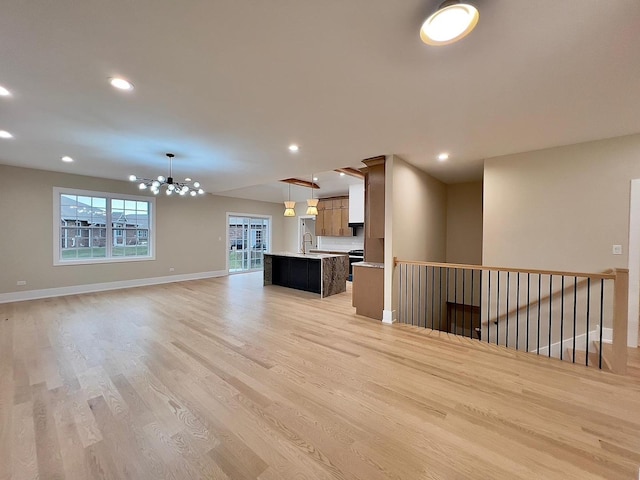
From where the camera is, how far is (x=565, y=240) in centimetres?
364

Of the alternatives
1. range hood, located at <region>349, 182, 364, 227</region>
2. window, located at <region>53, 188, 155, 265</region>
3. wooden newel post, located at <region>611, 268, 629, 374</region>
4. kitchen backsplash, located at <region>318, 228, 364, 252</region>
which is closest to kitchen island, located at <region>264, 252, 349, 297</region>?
range hood, located at <region>349, 182, 364, 227</region>

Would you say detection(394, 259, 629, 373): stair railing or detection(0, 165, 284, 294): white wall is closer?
detection(394, 259, 629, 373): stair railing

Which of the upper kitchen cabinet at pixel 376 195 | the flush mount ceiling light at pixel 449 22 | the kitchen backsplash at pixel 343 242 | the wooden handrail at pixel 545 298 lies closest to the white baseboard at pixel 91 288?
the kitchen backsplash at pixel 343 242

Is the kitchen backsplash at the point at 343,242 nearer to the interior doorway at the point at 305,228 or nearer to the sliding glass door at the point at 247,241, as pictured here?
the interior doorway at the point at 305,228

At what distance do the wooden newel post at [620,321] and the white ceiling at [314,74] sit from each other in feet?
5.50

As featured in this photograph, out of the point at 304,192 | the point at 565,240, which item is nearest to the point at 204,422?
the point at 565,240

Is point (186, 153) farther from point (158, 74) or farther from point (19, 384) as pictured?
point (19, 384)

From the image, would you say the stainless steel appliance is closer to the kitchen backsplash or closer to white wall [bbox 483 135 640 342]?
the kitchen backsplash

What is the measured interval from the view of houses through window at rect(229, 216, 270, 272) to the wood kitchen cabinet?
237cm

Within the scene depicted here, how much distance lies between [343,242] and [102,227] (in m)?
6.72

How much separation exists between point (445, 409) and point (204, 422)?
1.81 meters

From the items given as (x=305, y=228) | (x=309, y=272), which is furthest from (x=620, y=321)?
(x=305, y=228)

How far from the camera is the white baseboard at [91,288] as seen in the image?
202 inches

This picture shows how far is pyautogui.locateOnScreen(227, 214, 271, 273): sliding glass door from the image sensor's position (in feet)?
30.5
